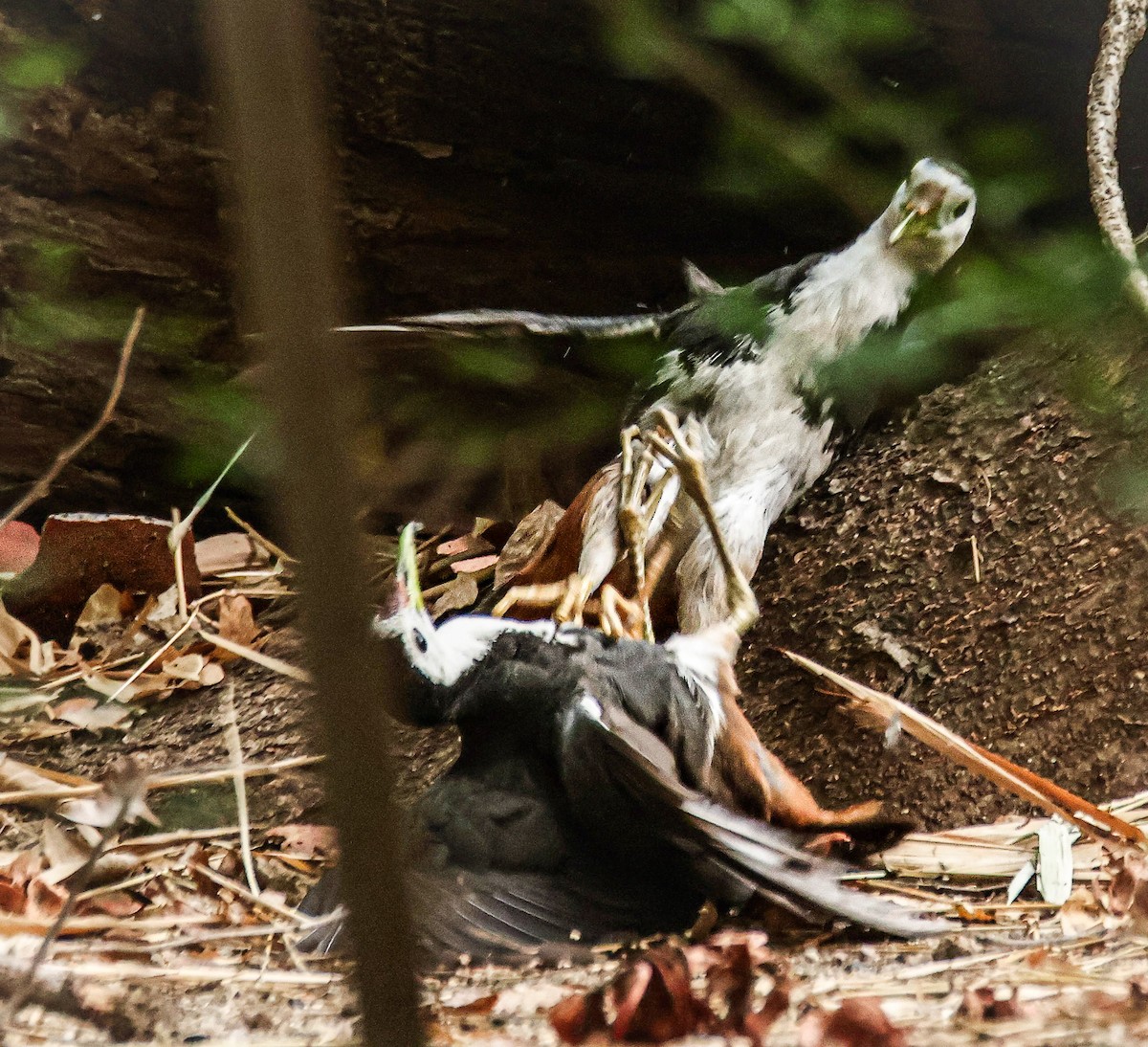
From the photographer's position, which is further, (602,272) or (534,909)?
(602,272)

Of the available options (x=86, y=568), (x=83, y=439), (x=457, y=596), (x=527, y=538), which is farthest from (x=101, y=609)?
(x=83, y=439)

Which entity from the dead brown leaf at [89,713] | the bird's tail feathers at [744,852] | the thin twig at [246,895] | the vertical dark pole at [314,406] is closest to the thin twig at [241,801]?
the thin twig at [246,895]

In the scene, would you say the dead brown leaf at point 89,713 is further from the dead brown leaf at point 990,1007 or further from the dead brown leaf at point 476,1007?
the dead brown leaf at point 990,1007

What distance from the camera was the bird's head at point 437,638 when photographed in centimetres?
157

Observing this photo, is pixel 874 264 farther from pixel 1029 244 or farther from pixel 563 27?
pixel 1029 244

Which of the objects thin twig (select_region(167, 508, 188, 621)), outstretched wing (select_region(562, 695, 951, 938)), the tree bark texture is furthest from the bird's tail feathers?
thin twig (select_region(167, 508, 188, 621))

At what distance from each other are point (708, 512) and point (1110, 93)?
840mm

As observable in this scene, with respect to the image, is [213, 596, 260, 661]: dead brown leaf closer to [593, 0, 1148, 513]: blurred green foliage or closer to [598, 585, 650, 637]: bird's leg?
[598, 585, 650, 637]: bird's leg

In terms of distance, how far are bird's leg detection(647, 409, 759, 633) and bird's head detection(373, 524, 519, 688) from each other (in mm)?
376

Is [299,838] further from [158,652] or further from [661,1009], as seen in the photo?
[661,1009]

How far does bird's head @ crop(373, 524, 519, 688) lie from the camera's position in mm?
1572

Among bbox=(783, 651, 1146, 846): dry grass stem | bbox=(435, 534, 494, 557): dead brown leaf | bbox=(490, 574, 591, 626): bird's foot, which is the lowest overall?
bbox=(783, 651, 1146, 846): dry grass stem

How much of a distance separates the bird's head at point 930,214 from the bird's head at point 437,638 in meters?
0.86

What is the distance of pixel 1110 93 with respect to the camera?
4.96ft
